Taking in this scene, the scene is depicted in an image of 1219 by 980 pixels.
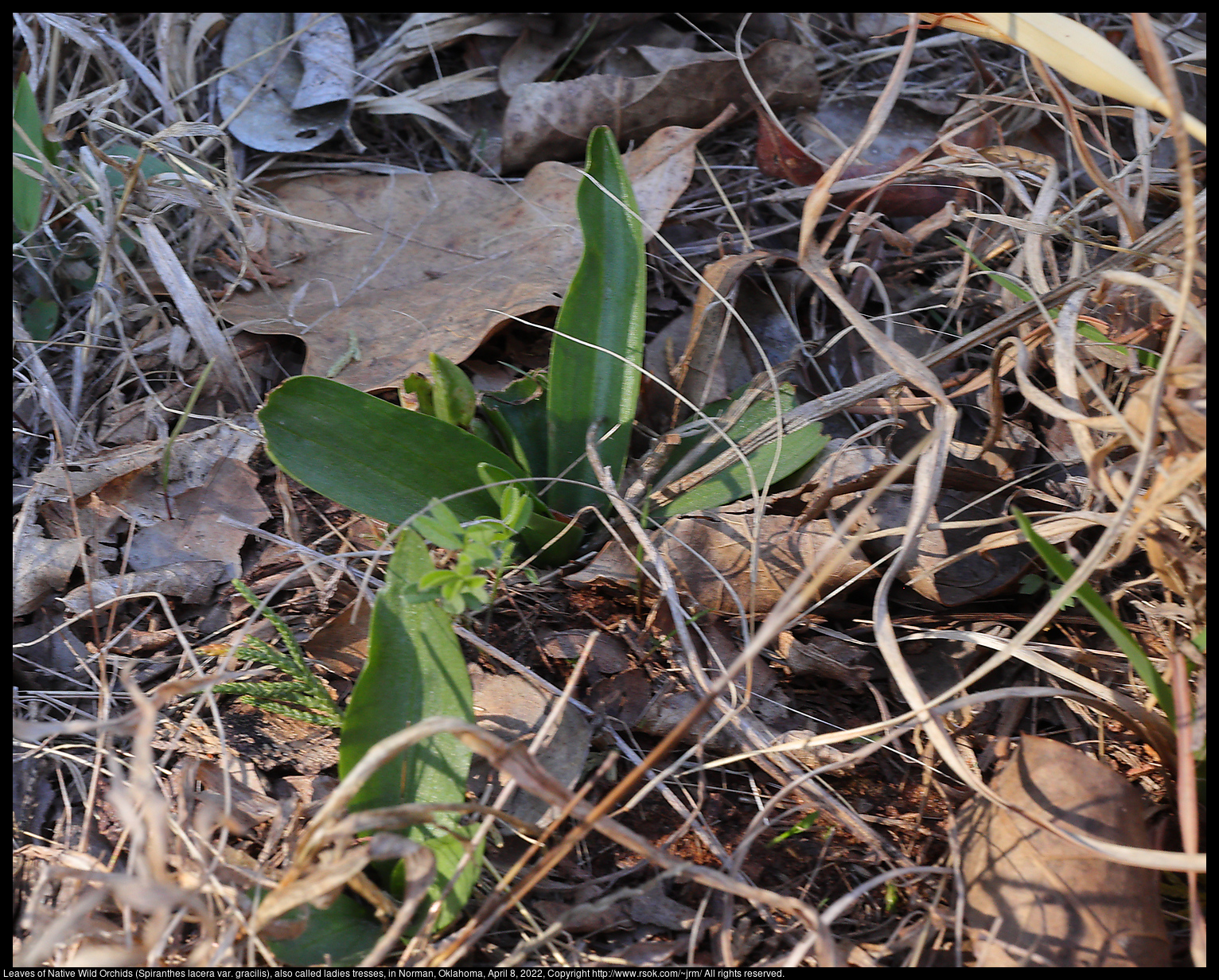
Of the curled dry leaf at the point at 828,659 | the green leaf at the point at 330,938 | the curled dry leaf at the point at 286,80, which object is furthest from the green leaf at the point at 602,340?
the curled dry leaf at the point at 286,80

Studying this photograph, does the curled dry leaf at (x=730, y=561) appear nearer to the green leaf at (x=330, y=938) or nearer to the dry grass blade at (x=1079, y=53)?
the green leaf at (x=330, y=938)

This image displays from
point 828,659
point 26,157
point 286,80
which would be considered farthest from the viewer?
point 286,80

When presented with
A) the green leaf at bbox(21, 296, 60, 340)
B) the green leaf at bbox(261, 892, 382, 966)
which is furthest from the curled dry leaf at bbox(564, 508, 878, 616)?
the green leaf at bbox(21, 296, 60, 340)

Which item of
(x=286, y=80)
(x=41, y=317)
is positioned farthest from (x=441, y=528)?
(x=286, y=80)

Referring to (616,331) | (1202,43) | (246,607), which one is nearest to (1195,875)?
(616,331)

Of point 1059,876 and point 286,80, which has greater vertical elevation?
point 286,80

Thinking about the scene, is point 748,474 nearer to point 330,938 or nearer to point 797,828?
point 797,828
